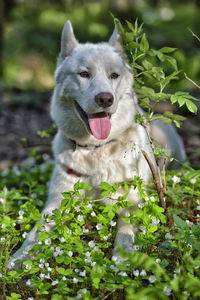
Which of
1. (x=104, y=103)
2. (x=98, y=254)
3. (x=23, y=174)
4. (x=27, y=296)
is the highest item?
(x=104, y=103)

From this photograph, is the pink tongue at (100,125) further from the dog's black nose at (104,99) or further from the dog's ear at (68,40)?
the dog's ear at (68,40)

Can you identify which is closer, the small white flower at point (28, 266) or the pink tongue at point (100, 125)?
the small white flower at point (28, 266)

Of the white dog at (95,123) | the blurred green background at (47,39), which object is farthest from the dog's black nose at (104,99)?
the blurred green background at (47,39)

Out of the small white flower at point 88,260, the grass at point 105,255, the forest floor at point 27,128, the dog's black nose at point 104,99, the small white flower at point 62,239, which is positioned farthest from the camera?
the forest floor at point 27,128

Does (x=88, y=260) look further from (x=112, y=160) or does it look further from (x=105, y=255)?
(x=112, y=160)

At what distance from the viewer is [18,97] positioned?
8.22 meters

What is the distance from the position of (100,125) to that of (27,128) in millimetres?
3823

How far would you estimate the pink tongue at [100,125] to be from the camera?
2.96 metres

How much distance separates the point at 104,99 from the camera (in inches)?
111

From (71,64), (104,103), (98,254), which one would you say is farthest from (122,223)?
(71,64)

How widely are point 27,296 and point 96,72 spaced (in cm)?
182

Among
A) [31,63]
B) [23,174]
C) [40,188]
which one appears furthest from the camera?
[31,63]

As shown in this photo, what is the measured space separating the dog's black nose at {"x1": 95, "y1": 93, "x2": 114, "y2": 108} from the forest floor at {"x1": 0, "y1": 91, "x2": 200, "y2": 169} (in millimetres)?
1750

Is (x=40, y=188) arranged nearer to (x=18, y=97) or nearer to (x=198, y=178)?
(x=198, y=178)
